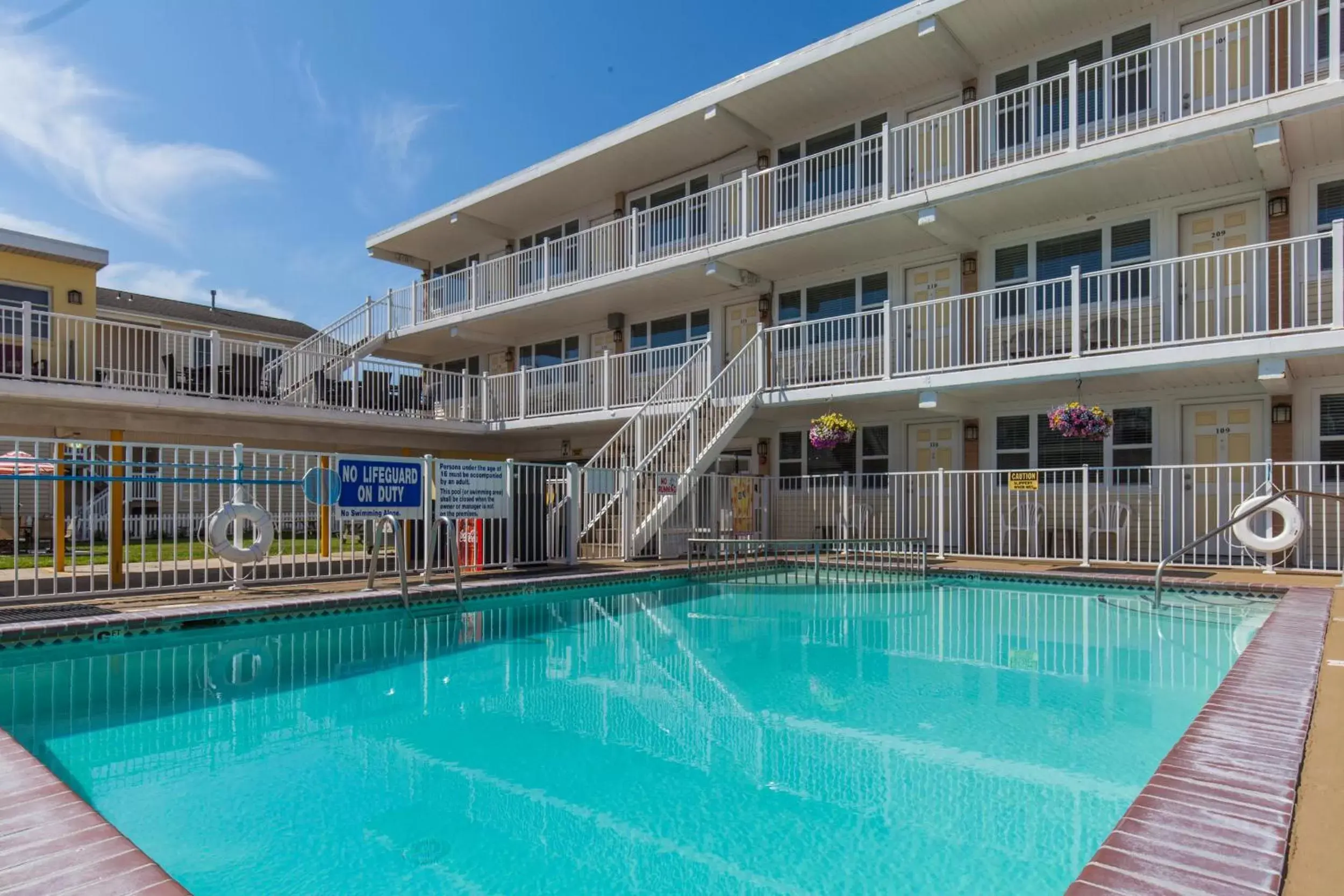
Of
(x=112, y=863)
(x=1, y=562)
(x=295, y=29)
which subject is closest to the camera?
(x=112, y=863)

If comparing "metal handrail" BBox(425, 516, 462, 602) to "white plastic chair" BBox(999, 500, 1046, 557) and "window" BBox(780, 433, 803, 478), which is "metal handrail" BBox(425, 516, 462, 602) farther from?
"white plastic chair" BBox(999, 500, 1046, 557)

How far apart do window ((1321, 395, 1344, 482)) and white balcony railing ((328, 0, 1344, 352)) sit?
4.54 m

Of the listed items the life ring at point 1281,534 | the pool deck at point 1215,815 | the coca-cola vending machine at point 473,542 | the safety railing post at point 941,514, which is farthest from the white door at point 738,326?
the pool deck at point 1215,815

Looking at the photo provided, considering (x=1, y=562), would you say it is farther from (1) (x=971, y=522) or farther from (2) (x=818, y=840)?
(1) (x=971, y=522)

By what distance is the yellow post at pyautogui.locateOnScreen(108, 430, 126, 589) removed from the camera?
960 cm

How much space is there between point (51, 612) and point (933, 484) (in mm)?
13191

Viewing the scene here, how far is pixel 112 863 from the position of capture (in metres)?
2.24

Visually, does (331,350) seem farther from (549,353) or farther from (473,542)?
(473,542)

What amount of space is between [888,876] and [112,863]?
8.72 feet

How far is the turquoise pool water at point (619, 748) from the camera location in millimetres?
3244

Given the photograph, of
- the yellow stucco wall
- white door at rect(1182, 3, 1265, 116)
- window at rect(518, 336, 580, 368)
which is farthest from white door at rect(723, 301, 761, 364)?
the yellow stucco wall

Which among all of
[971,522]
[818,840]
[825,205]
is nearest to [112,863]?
[818,840]

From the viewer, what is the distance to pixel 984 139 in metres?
13.9

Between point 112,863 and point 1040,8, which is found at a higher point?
point 1040,8
